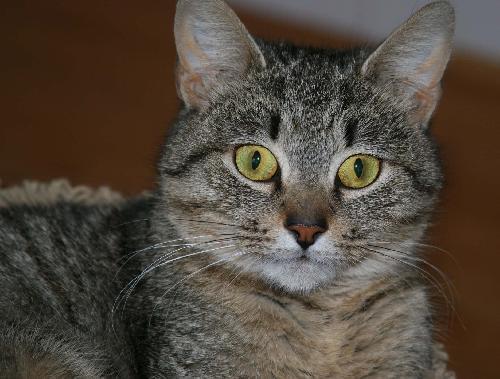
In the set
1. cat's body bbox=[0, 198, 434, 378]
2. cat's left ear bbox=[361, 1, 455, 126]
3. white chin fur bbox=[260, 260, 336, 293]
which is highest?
cat's left ear bbox=[361, 1, 455, 126]

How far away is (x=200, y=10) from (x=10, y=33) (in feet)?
7.76

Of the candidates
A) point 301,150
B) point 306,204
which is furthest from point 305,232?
point 301,150

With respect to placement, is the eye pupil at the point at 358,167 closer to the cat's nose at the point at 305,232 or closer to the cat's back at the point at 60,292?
the cat's nose at the point at 305,232

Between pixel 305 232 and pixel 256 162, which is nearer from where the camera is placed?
pixel 305 232

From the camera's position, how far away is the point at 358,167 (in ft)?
6.69

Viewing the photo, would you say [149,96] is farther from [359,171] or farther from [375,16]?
[359,171]

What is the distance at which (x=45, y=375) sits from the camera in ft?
6.34

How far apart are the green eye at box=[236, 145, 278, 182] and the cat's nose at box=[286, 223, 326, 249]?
18 centimetres

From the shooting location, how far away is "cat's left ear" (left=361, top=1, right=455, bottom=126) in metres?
2.14

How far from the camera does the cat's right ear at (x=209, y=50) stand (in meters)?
2.14

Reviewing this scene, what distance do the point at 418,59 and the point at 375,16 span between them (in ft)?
6.98

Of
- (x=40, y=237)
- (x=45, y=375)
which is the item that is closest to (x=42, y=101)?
(x=40, y=237)

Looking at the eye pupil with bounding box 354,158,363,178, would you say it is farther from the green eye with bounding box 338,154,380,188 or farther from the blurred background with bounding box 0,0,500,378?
the blurred background with bounding box 0,0,500,378

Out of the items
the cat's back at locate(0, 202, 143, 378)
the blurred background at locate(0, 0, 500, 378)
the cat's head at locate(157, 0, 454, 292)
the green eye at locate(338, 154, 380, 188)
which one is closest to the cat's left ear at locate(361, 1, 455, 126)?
the cat's head at locate(157, 0, 454, 292)
